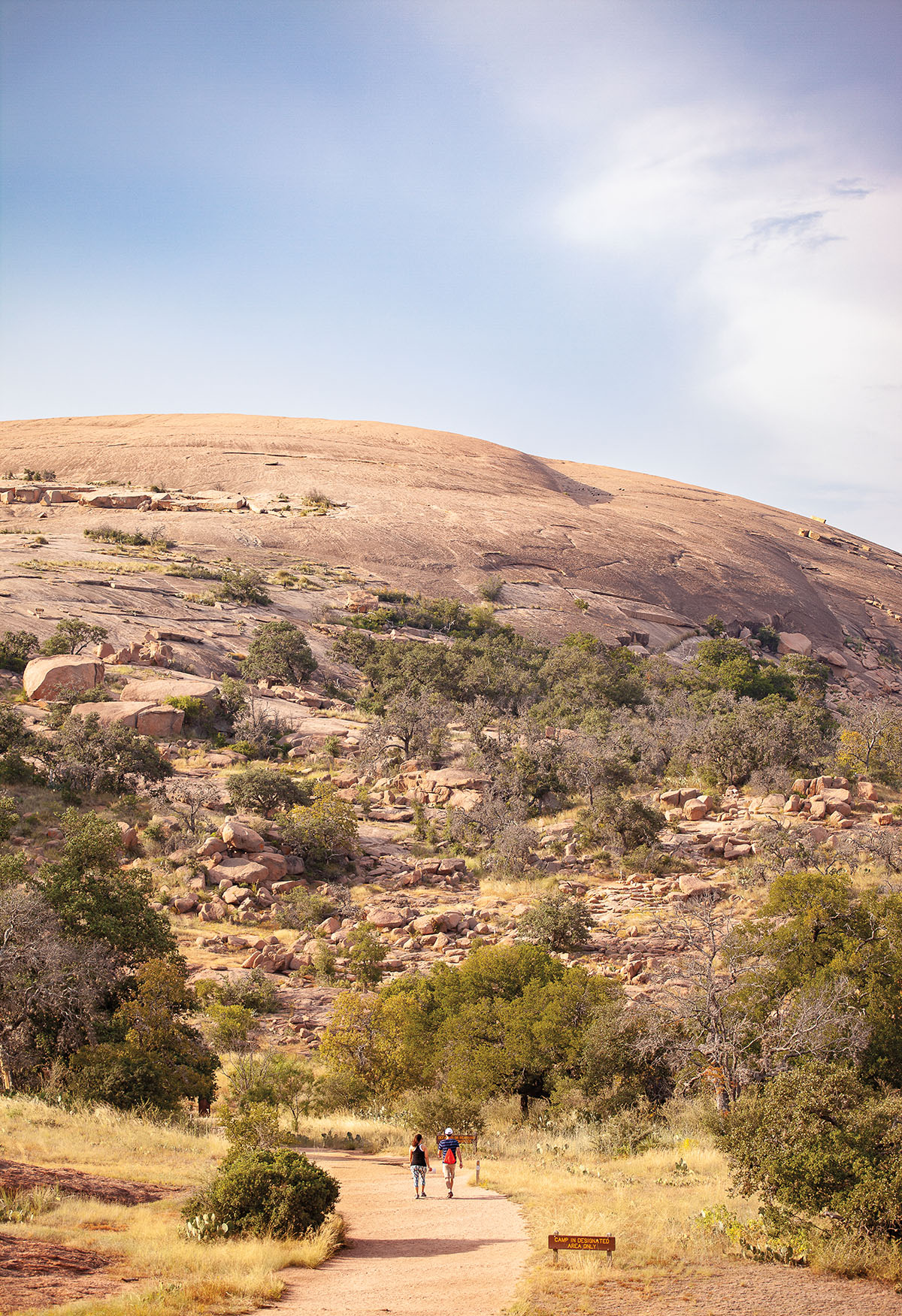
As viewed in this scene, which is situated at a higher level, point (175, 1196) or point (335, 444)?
point (335, 444)

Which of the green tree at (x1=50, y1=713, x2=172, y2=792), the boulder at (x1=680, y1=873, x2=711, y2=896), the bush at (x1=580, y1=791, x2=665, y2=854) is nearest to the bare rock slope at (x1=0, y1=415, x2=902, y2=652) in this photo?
the bush at (x1=580, y1=791, x2=665, y2=854)

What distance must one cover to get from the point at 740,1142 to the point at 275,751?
901 inches

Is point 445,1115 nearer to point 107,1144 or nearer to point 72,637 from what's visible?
point 107,1144

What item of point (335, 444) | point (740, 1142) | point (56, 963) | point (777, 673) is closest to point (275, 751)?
point (56, 963)

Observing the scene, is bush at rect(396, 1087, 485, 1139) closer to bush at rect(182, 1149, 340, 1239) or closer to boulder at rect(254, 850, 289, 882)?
bush at rect(182, 1149, 340, 1239)

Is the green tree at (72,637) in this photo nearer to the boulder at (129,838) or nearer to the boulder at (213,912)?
the boulder at (129,838)

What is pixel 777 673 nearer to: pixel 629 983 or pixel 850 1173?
pixel 629 983

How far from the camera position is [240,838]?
21.8 meters

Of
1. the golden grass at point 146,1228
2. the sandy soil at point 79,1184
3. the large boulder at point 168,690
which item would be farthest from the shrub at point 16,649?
the sandy soil at point 79,1184

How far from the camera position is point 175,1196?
349 inches

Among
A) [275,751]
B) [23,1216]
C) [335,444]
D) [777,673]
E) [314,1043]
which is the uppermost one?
[335,444]

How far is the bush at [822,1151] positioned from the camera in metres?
8.36

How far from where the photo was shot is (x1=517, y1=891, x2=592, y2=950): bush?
59.8 ft

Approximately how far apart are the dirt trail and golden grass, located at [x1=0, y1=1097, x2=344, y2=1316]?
0.31 m
